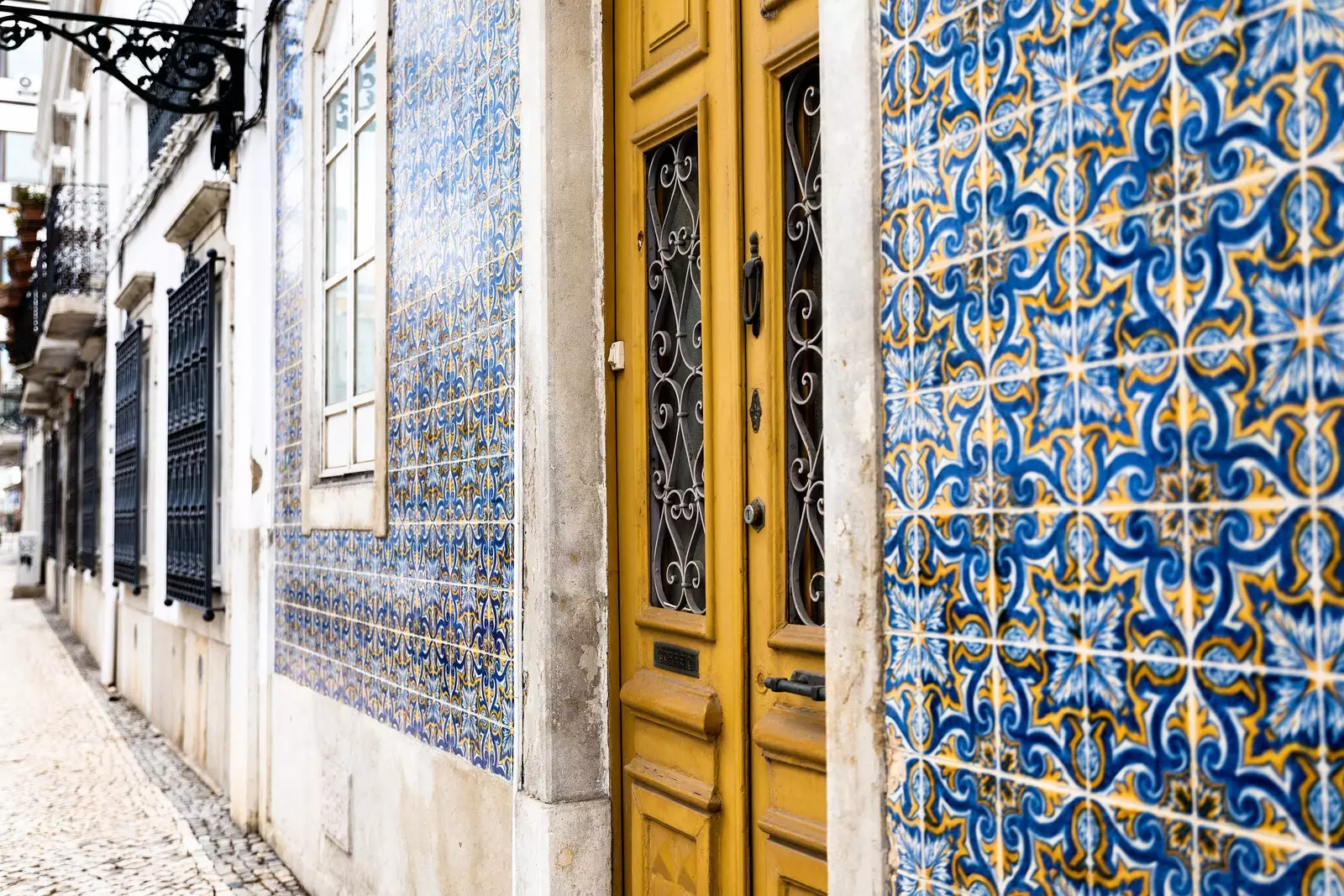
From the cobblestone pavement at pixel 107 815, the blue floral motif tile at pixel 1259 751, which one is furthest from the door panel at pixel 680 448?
the cobblestone pavement at pixel 107 815

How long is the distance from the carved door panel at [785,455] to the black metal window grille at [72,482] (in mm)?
17735

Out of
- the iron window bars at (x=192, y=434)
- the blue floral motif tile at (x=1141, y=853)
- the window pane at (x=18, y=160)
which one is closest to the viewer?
the blue floral motif tile at (x=1141, y=853)

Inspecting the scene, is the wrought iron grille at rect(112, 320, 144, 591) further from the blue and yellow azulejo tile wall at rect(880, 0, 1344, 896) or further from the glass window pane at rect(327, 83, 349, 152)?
the blue and yellow azulejo tile wall at rect(880, 0, 1344, 896)

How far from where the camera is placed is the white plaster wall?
3902mm

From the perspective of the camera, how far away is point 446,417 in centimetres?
423

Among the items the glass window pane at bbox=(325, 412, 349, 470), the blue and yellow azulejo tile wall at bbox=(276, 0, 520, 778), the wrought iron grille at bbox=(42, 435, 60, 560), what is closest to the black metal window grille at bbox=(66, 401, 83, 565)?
the wrought iron grille at bbox=(42, 435, 60, 560)

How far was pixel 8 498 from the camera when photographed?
89312 mm

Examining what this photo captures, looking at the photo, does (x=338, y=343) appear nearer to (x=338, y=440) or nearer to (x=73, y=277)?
(x=338, y=440)

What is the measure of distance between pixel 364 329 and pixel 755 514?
3073 mm

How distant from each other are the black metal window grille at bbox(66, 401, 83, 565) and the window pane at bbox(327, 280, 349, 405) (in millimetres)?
14237

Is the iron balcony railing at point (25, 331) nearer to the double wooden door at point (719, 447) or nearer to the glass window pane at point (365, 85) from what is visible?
the glass window pane at point (365, 85)

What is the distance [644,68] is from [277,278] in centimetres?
376

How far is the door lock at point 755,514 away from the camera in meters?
2.81

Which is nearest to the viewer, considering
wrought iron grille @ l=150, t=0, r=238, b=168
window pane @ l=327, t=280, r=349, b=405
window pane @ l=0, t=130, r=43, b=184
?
window pane @ l=327, t=280, r=349, b=405
